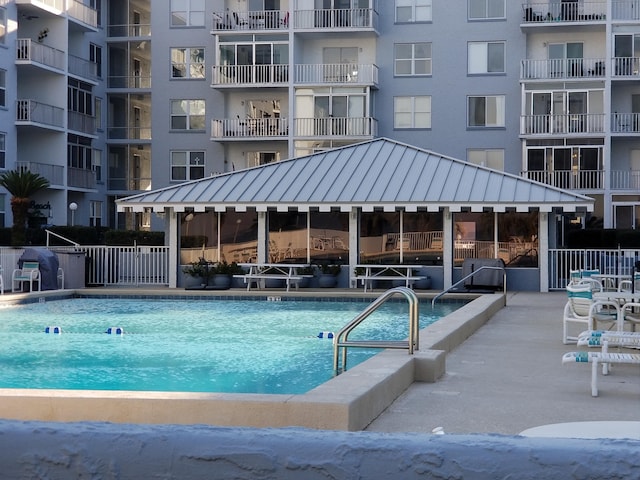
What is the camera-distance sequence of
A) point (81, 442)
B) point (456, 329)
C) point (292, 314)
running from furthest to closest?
point (292, 314)
point (456, 329)
point (81, 442)

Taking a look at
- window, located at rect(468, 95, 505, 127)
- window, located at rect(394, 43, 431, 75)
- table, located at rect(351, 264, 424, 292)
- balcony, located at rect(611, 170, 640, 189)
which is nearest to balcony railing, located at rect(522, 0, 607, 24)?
window, located at rect(468, 95, 505, 127)

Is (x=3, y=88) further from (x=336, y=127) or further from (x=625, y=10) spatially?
(x=625, y=10)

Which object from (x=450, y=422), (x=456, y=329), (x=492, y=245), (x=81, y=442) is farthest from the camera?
(x=492, y=245)

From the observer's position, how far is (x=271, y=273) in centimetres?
2769

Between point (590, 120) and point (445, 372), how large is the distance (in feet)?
115

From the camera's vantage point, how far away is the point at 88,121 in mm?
51094

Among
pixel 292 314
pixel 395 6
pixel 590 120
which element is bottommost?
pixel 292 314

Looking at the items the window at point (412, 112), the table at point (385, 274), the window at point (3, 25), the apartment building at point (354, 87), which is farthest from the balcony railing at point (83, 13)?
the table at point (385, 274)

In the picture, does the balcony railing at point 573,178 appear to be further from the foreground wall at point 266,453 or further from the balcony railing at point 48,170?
the foreground wall at point 266,453

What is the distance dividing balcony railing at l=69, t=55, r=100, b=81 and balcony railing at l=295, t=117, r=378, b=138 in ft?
40.6

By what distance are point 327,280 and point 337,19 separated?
72.5 ft

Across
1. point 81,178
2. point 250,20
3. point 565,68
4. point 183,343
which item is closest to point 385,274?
point 183,343

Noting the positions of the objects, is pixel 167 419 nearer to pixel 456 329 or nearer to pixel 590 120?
pixel 456 329

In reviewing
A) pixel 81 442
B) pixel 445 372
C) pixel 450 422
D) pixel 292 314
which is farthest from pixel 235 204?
pixel 81 442
